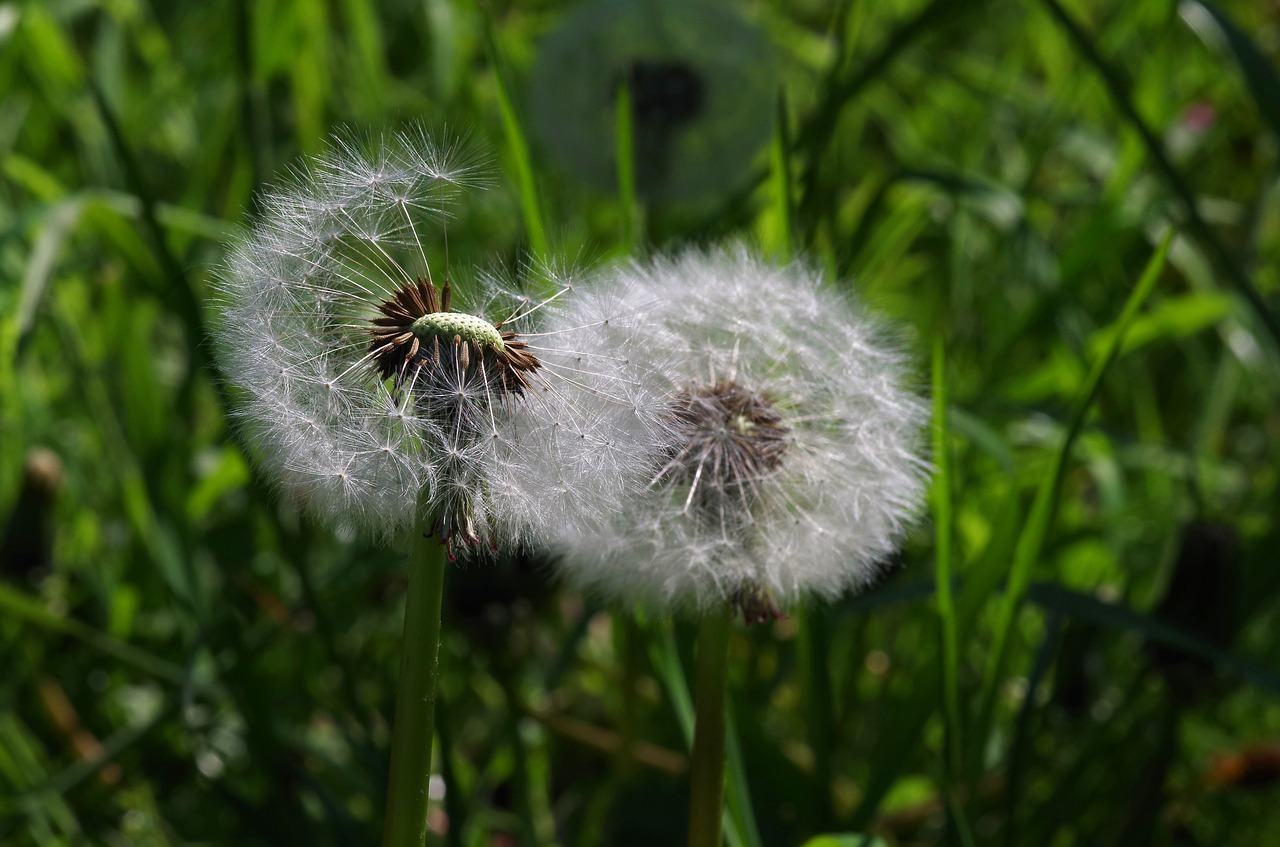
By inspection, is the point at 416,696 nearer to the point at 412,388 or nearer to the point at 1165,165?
the point at 412,388

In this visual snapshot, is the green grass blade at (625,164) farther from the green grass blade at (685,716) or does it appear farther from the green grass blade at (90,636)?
the green grass blade at (90,636)

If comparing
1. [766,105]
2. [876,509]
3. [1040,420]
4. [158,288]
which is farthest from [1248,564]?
[158,288]

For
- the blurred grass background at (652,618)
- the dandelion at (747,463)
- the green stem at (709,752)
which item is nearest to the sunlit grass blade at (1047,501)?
the blurred grass background at (652,618)

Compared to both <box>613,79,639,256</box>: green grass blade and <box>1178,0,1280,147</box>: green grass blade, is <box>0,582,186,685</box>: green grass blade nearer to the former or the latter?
<box>613,79,639,256</box>: green grass blade

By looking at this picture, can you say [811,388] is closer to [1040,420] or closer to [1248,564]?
[1248,564]

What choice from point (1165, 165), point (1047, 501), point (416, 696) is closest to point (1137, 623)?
point (1047, 501)

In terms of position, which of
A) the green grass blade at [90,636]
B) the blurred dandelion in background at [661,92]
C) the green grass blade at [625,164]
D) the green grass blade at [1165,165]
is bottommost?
the green grass blade at [90,636]
